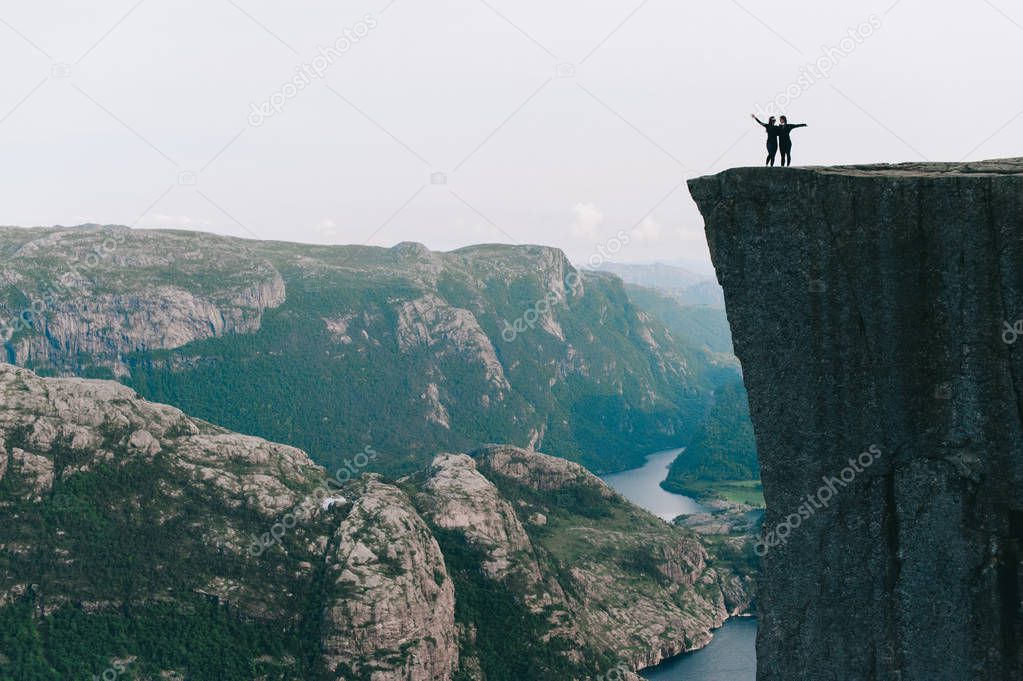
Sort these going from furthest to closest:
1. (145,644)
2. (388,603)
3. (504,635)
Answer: (504,635), (388,603), (145,644)

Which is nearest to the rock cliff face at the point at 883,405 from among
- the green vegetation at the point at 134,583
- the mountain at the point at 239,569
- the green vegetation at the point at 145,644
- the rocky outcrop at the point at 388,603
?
the green vegetation at the point at 145,644

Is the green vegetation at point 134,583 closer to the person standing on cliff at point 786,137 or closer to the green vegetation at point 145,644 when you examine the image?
the green vegetation at point 145,644

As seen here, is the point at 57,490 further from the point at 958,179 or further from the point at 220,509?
the point at 958,179

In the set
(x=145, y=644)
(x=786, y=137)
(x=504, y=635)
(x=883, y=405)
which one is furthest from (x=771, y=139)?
(x=504, y=635)

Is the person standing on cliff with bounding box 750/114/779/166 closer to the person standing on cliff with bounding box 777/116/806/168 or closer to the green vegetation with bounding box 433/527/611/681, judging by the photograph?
the person standing on cliff with bounding box 777/116/806/168

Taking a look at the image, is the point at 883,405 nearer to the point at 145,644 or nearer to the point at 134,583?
the point at 145,644

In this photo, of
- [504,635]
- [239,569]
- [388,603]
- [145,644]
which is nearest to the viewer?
[145,644]
